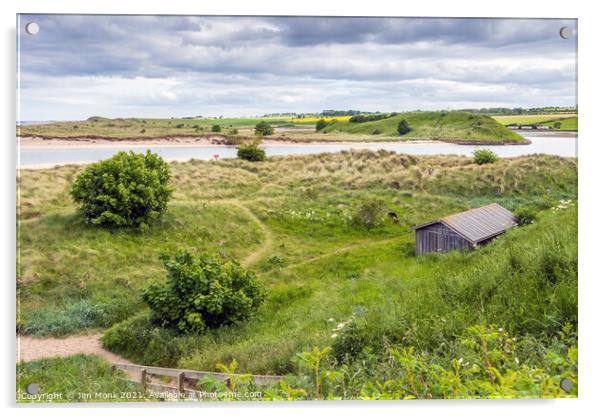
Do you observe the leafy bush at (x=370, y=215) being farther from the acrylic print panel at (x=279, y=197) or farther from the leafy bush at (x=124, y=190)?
the leafy bush at (x=124, y=190)

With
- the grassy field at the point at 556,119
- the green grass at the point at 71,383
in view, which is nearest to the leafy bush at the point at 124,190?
the green grass at the point at 71,383

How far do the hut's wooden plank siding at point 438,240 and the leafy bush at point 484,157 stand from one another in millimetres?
950

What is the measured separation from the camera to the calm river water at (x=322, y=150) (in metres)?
6.02

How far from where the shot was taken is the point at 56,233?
5770 mm

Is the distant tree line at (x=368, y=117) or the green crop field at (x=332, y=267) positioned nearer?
the green crop field at (x=332, y=267)


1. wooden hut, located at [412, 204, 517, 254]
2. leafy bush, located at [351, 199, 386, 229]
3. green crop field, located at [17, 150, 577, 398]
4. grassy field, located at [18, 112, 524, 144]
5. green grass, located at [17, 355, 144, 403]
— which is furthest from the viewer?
leafy bush, located at [351, 199, 386, 229]

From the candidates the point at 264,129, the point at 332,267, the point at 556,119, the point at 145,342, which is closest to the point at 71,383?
the point at 145,342

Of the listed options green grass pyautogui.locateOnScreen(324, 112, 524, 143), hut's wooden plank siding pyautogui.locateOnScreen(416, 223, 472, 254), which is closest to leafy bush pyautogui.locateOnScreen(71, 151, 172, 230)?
green grass pyautogui.locateOnScreen(324, 112, 524, 143)

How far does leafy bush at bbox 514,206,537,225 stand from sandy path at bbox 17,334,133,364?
475cm

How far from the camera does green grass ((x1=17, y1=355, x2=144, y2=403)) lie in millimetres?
5410

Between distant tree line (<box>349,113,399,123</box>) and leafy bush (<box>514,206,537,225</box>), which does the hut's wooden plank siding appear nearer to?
leafy bush (<box>514,206,537,225</box>)

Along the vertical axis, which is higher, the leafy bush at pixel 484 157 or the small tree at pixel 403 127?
the small tree at pixel 403 127

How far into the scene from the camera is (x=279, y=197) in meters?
6.52

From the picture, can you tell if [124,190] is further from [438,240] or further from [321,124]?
[438,240]
